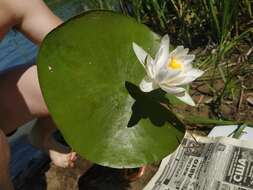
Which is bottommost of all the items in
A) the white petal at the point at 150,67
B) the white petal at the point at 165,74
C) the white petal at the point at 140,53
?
→ the white petal at the point at 165,74

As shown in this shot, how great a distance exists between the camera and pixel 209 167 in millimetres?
1158

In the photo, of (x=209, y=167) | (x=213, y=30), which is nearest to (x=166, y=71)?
(x=209, y=167)

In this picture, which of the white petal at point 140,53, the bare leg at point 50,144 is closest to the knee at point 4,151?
the bare leg at point 50,144

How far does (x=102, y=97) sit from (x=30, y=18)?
0.37 metres

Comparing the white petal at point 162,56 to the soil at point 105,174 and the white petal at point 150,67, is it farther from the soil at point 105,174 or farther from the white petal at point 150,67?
the soil at point 105,174

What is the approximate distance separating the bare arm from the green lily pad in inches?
10.1

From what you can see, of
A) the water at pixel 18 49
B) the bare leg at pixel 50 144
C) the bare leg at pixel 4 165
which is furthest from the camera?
the water at pixel 18 49

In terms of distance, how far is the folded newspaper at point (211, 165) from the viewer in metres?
1.11

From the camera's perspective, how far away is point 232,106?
1.42 metres

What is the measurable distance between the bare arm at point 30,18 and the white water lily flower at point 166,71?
1.15 ft

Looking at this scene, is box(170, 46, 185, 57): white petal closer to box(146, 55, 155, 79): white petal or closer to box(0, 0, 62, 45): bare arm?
box(146, 55, 155, 79): white petal

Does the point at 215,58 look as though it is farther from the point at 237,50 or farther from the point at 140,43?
the point at 140,43

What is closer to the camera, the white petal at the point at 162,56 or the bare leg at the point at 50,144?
the white petal at the point at 162,56

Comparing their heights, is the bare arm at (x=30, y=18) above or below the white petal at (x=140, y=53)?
above
